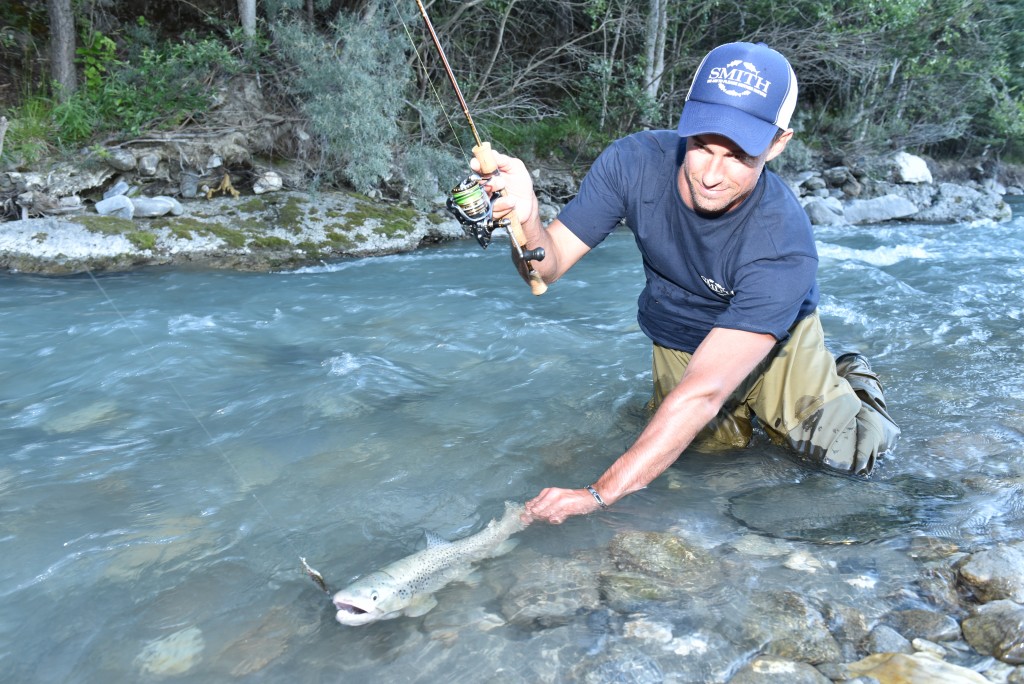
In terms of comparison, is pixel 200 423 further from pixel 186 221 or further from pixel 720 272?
pixel 186 221

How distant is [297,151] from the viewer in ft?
35.2

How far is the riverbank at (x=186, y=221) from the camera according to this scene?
805 centimetres

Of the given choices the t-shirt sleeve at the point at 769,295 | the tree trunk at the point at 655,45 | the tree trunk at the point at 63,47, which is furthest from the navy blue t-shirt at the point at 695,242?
the tree trunk at the point at 655,45

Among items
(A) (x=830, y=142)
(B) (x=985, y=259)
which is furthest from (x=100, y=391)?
(A) (x=830, y=142)

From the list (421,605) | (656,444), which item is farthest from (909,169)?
(421,605)

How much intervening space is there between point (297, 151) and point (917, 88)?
14845 mm

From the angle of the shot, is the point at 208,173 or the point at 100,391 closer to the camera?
the point at 100,391

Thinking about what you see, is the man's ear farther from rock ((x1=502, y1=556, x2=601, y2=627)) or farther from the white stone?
the white stone

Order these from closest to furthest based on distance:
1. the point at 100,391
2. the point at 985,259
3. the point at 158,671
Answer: the point at 158,671, the point at 100,391, the point at 985,259

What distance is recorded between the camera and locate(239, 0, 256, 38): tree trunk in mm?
10773

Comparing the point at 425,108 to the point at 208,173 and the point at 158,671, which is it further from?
the point at 158,671

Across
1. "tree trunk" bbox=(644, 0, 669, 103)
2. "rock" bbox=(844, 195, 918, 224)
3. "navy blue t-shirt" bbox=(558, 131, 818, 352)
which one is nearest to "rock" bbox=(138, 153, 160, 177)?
"navy blue t-shirt" bbox=(558, 131, 818, 352)

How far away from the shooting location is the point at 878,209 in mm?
14242

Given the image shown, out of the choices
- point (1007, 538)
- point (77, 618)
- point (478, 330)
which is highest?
point (1007, 538)
